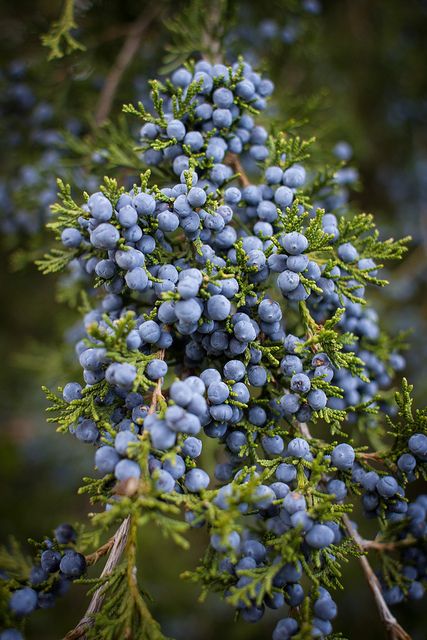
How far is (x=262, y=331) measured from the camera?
1389mm

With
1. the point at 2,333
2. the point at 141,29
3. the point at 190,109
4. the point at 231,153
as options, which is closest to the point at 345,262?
the point at 231,153

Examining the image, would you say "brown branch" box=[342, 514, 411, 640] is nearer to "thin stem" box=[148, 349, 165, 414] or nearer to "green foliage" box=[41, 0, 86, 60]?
"thin stem" box=[148, 349, 165, 414]

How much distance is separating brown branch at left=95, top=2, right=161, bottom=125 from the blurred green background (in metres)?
0.06

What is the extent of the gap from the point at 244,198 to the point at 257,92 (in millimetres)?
470

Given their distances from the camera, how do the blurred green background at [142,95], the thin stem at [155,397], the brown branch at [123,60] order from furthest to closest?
1. the blurred green background at [142,95]
2. the brown branch at [123,60]
3. the thin stem at [155,397]

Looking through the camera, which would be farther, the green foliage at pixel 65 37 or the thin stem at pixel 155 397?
the green foliage at pixel 65 37

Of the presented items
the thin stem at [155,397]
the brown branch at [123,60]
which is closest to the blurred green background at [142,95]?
the brown branch at [123,60]

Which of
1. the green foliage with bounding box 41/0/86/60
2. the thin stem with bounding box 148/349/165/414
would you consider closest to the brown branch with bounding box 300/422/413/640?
the thin stem with bounding box 148/349/165/414

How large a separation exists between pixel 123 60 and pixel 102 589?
7.33 ft

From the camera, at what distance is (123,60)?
7.57ft

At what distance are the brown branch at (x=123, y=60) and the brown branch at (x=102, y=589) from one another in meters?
1.82

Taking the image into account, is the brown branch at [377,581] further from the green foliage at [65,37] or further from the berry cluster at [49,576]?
the green foliage at [65,37]

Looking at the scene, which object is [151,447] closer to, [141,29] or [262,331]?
[262,331]

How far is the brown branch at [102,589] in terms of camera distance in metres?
1.23
